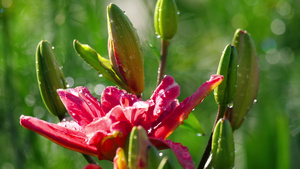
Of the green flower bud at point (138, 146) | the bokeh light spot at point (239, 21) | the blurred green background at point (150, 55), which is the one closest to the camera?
the green flower bud at point (138, 146)

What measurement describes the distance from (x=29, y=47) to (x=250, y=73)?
0.53m

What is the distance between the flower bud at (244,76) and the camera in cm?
40

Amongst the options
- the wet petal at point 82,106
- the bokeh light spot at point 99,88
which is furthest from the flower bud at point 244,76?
the bokeh light spot at point 99,88

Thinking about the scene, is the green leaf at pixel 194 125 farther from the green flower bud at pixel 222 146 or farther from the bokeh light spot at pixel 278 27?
the bokeh light spot at pixel 278 27

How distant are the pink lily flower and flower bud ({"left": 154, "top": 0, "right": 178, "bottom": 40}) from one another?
83mm

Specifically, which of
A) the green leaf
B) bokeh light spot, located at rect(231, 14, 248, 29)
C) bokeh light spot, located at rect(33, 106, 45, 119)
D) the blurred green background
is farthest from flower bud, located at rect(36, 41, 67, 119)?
bokeh light spot, located at rect(231, 14, 248, 29)

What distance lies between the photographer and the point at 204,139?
2.87 ft

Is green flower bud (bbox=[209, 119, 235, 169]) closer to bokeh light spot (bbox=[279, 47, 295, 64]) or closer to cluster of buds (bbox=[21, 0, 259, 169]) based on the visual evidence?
cluster of buds (bbox=[21, 0, 259, 169])

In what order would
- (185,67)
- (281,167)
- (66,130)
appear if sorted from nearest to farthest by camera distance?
(66,130) → (281,167) → (185,67)

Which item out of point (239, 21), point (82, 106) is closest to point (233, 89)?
point (82, 106)

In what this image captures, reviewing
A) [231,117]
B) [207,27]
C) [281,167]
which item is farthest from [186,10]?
[231,117]

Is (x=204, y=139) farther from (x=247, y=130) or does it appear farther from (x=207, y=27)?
(x=207, y=27)

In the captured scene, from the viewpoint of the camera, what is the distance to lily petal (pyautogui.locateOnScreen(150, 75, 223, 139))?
1.15 feet

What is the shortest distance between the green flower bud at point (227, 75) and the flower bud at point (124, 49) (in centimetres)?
6
